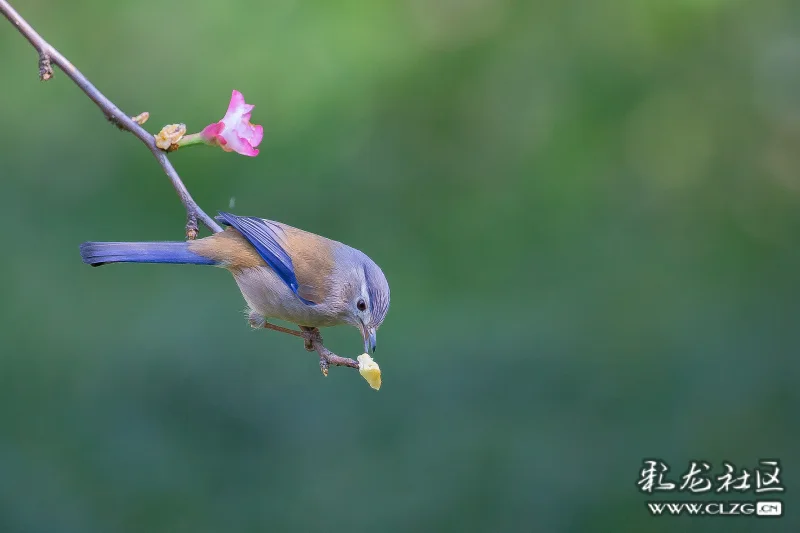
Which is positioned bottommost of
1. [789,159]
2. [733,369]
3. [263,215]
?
[733,369]

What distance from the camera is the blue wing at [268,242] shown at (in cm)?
415

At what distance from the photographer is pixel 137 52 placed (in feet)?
29.5

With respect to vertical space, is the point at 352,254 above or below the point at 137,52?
below

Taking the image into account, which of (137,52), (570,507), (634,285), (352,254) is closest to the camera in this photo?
(352,254)

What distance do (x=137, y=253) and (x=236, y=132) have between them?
665 mm

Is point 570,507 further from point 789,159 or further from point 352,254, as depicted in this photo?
point 789,159

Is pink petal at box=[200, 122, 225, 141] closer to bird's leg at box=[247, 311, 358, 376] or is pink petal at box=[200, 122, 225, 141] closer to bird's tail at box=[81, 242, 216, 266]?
bird's tail at box=[81, 242, 216, 266]

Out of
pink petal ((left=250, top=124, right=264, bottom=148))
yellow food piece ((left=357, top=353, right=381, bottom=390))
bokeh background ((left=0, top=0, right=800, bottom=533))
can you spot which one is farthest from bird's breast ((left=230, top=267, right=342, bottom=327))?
bokeh background ((left=0, top=0, right=800, bottom=533))

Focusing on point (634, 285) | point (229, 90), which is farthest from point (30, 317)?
point (634, 285)

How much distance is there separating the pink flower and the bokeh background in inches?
120

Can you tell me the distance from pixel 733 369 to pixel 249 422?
11.8 ft

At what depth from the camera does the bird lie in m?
4.15

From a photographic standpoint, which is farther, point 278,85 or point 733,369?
point 278,85

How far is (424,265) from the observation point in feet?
27.8
